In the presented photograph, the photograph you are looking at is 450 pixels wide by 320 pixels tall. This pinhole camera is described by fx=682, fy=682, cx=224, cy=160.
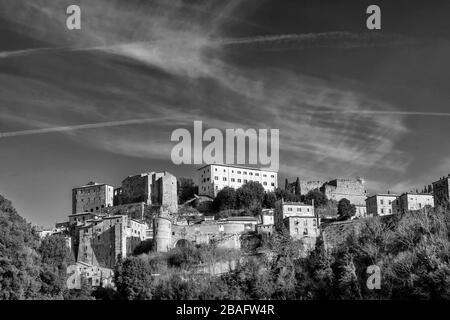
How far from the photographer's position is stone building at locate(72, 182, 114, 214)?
8369cm

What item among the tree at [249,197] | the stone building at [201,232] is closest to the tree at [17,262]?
the stone building at [201,232]

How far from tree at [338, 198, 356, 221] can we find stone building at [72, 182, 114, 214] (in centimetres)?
2815

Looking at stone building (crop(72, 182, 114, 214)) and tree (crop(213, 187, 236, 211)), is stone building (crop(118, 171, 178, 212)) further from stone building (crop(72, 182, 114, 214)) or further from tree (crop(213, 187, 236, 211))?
tree (crop(213, 187, 236, 211))

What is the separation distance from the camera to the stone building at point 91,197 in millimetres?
83688

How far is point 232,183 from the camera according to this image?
92938 millimetres

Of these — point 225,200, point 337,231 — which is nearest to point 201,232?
point 337,231

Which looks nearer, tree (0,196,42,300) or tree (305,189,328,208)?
tree (0,196,42,300)

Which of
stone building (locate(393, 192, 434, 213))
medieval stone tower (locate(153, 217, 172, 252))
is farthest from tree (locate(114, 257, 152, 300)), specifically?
stone building (locate(393, 192, 434, 213))

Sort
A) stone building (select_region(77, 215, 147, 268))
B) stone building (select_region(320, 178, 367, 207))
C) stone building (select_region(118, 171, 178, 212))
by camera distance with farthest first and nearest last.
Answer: stone building (select_region(320, 178, 367, 207)), stone building (select_region(118, 171, 178, 212)), stone building (select_region(77, 215, 147, 268))

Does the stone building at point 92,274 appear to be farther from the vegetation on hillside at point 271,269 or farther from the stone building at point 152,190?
the stone building at point 152,190

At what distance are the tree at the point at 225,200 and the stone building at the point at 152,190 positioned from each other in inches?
215
